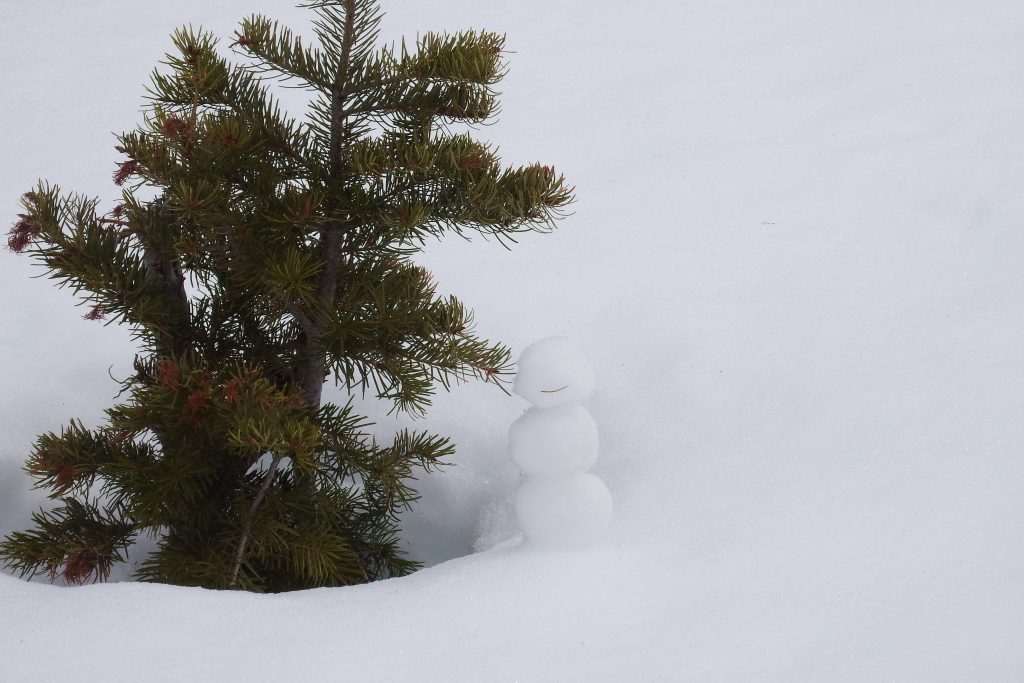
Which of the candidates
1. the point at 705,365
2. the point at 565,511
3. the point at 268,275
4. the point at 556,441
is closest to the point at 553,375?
the point at 556,441

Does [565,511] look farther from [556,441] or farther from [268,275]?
[268,275]

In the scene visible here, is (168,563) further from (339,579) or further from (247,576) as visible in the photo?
(339,579)

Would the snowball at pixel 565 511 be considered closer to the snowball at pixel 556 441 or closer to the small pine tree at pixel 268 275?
the snowball at pixel 556 441

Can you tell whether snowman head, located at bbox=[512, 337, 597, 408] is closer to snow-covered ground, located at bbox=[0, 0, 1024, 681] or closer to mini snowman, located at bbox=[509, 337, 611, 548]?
mini snowman, located at bbox=[509, 337, 611, 548]

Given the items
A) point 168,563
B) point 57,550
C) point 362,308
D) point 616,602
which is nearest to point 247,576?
point 168,563

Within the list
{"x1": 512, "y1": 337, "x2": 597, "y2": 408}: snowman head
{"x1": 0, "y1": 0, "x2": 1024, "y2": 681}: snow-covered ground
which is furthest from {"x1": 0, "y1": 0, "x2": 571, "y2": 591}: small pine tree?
{"x1": 0, "y1": 0, "x2": 1024, "y2": 681}: snow-covered ground

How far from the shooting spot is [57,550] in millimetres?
1581

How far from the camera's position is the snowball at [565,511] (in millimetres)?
1538

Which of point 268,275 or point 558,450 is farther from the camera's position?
point 558,450

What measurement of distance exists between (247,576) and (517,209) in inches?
28.4

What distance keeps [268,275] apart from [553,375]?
46cm

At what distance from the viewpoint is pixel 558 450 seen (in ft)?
5.05

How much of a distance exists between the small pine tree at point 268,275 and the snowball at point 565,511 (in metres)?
0.18

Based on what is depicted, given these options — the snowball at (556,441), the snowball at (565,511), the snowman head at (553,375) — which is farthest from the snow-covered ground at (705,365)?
the snowman head at (553,375)
